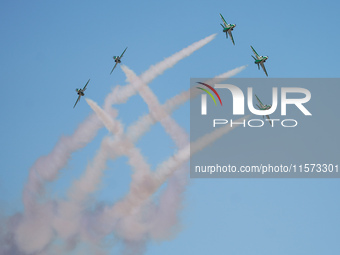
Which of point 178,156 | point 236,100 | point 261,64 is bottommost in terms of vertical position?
point 178,156

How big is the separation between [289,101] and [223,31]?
48.7ft

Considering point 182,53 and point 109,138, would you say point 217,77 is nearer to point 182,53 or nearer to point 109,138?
point 182,53

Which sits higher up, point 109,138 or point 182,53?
point 182,53

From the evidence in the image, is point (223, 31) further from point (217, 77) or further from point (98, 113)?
point (98, 113)

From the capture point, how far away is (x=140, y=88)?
102 m

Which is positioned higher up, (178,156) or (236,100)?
(236,100)

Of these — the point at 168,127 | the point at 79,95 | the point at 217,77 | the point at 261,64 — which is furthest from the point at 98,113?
the point at 261,64

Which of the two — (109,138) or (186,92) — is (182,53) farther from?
(109,138)

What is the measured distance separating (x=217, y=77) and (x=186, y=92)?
5183 mm

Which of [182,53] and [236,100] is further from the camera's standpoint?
[182,53]

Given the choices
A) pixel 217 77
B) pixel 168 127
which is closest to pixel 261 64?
pixel 217 77

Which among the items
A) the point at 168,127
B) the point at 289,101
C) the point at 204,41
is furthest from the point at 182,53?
the point at 289,101

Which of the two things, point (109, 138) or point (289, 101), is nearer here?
point (289, 101)

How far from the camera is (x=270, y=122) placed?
10006cm
